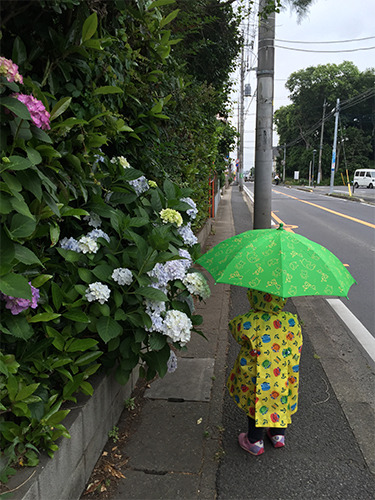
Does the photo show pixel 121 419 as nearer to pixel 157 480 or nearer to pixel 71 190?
pixel 157 480

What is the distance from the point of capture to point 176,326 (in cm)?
221

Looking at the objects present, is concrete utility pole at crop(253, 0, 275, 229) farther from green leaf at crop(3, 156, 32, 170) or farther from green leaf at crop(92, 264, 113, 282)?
green leaf at crop(3, 156, 32, 170)

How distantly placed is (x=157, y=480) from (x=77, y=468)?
0.49m

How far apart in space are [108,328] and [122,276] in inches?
11.2

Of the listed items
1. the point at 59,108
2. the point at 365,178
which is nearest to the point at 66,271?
the point at 59,108

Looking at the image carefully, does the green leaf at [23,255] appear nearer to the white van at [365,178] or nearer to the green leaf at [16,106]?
the green leaf at [16,106]

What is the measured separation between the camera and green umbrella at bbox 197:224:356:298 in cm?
213

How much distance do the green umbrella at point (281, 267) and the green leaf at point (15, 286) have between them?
111cm

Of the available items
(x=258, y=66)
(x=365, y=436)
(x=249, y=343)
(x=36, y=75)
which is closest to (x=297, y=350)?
(x=249, y=343)

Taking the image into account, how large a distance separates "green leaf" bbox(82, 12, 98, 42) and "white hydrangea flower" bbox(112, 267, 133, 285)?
1189mm

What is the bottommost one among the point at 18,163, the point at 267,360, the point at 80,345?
the point at 267,360

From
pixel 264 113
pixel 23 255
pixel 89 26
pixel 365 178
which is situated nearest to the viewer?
pixel 23 255

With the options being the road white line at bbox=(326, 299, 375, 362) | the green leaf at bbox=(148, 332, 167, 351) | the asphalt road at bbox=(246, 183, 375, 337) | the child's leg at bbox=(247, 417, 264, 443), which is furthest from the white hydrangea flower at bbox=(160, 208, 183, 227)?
the asphalt road at bbox=(246, 183, 375, 337)

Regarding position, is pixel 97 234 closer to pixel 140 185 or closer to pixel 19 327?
pixel 140 185
